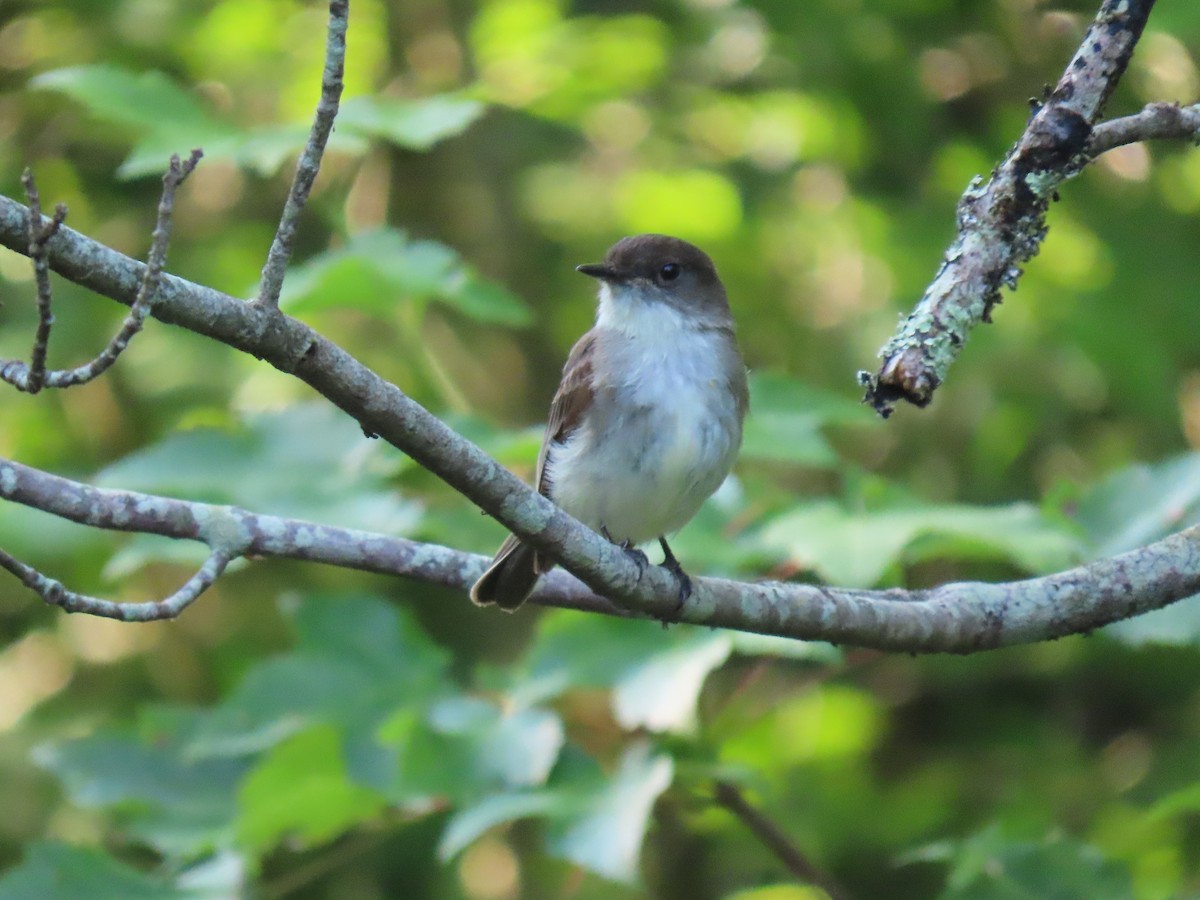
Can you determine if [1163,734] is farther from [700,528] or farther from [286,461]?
[286,461]

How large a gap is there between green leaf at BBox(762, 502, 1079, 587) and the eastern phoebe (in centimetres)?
41

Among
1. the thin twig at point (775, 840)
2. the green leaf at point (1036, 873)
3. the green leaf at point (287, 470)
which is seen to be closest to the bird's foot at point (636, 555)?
the green leaf at point (287, 470)

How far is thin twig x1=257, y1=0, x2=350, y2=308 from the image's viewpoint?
2043 mm

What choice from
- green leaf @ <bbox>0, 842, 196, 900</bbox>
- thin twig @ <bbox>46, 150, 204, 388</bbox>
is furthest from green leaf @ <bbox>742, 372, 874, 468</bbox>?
thin twig @ <bbox>46, 150, 204, 388</bbox>

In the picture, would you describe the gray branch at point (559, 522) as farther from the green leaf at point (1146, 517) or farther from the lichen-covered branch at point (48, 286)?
the green leaf at point (1146, 517)

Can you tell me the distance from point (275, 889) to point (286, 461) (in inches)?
50.0

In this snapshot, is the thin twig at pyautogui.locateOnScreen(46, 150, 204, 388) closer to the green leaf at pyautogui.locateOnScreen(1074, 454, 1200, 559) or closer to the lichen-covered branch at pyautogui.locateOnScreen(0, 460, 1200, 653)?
the lichen-covered branch at pyautogui.locateOnScreen(0, 460, 1200, 653)

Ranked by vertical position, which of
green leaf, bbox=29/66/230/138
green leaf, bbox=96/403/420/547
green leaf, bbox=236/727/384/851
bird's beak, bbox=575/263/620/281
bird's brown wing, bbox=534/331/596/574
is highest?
green leaf, bbox=29/66/230/138

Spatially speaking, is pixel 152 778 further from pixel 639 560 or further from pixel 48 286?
pixel 48 286

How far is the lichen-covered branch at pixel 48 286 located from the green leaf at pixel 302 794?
6.39 ft

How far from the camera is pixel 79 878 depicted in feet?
12.0

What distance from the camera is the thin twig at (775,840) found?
3.72 meters

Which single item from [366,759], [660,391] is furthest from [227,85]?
[366,759]

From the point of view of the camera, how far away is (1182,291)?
5176 mm
